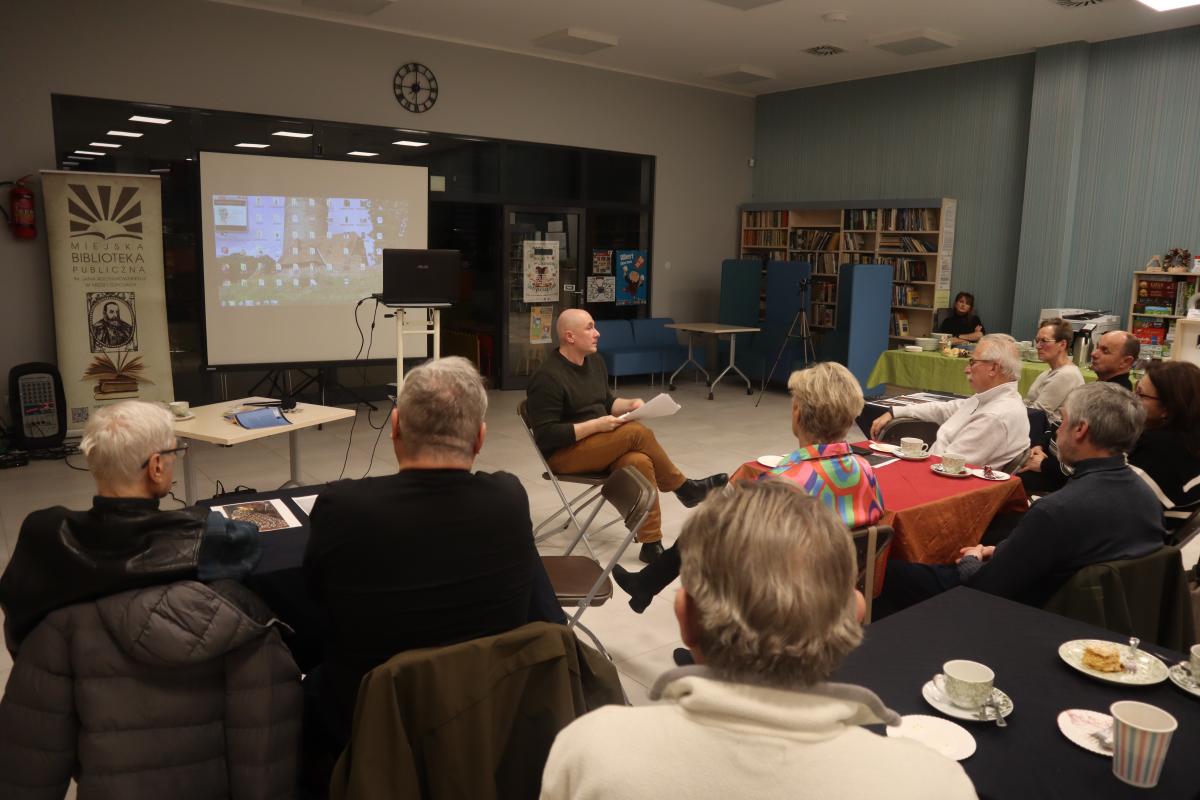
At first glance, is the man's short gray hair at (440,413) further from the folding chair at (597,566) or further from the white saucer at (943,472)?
the white saucer at (943,472)

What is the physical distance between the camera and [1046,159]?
884 cm

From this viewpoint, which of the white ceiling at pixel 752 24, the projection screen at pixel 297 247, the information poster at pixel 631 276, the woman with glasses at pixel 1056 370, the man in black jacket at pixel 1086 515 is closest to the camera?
the man in black jacket at pixel 1086 515

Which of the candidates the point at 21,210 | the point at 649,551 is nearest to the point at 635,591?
the point at 649,551

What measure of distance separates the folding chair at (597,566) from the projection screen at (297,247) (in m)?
5.10

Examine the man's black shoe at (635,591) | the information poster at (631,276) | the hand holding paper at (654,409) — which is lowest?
the man's black shoe at (635,591)

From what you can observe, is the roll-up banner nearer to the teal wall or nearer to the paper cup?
the paper cup

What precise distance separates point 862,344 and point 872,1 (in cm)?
357

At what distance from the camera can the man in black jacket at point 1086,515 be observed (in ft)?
7.73

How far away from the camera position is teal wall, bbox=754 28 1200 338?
26.9ft

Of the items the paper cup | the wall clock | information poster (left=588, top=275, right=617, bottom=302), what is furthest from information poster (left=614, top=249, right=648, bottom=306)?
the paper cup

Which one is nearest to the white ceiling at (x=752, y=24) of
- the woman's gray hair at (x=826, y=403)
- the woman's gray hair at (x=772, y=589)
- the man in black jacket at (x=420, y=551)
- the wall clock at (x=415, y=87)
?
the wall clock at (x=415, y=87)

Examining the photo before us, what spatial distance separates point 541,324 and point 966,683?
29.1 feet

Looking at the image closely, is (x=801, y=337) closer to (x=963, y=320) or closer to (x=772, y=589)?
(x=963, y=320)

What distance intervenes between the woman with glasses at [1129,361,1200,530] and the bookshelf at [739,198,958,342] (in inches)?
243
